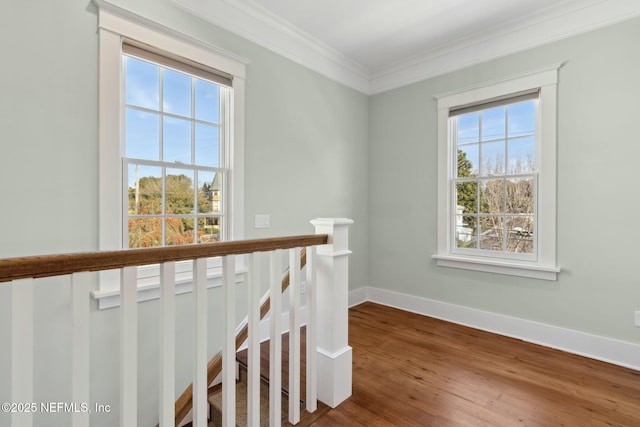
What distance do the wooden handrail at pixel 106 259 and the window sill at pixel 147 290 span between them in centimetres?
107

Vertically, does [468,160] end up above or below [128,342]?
above

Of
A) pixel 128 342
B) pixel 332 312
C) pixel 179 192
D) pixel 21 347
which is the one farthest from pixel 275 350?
pixel 179 192

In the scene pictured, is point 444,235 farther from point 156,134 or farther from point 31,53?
point 31,53

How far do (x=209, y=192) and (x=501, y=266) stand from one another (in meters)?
2.70

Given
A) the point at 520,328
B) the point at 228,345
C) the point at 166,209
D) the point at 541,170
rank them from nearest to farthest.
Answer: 1. the point at 228,345
2. the point at 166,209
3. the point at 541,170
4. the point at 520,328

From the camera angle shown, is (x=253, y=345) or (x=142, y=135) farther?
(x=142, y=135)

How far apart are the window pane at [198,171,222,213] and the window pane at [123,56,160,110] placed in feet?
1.91

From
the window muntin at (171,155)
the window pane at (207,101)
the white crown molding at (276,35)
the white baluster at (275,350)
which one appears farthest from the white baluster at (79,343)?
the white crown molding at (276,35)

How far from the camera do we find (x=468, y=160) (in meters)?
3.18

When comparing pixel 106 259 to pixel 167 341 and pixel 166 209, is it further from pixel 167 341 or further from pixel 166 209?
pixel 166 209

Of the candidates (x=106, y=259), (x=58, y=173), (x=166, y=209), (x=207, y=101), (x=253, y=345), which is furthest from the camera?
(x=207, y=101)

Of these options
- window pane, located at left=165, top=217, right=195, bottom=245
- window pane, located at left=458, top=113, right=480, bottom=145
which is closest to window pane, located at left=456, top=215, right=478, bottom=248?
window pane, located at left=458, top=113, right=480, bottom=145

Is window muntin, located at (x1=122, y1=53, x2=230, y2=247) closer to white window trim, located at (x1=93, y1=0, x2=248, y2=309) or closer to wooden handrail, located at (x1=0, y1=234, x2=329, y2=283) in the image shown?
white window trim, located at (x1=93, y1=0, x2=248, y2=309)

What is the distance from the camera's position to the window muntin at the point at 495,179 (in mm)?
2799
